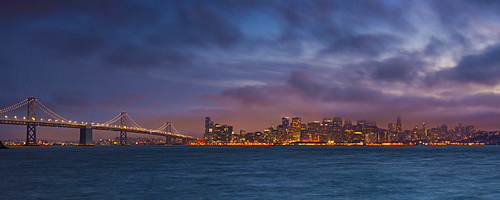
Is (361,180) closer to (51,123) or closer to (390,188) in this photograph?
(390,188)

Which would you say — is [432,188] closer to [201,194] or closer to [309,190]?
[309,190]

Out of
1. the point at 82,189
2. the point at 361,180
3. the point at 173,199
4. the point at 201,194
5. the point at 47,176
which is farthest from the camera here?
the point at 47,176

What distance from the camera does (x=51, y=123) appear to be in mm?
143125

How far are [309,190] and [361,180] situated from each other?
26.5 ft

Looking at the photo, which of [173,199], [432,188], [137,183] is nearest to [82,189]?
[137,183]

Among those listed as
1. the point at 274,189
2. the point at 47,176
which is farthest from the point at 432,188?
the point at 47,176

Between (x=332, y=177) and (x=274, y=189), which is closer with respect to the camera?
(x=274, y=189)

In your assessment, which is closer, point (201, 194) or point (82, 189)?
point (201, 194)

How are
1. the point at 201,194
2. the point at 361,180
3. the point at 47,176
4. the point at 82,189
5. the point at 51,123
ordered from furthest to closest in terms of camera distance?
the point at 51,123 → the point at 47,176 → the point at 361,180 → the point at 82,189 → the point at 201,194

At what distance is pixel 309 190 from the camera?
29.9 metres

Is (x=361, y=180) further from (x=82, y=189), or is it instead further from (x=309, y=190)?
(x=82, y=189)

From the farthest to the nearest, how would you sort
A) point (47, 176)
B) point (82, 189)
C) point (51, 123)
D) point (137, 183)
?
point (51, 123) → point (47, 176) → point (137, 183) → point (82, 189)

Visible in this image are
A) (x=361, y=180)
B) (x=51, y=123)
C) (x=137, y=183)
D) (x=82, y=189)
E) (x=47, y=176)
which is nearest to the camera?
(x=82, y=189)

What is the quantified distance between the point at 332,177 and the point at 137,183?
16.5 m
